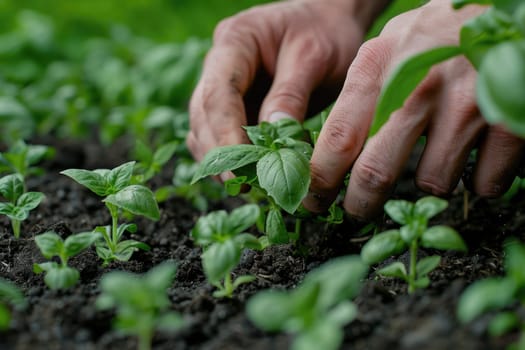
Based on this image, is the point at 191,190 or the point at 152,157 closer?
the point at 152,157

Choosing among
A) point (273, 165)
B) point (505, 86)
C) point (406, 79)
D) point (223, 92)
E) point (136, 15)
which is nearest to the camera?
point (505, 86)

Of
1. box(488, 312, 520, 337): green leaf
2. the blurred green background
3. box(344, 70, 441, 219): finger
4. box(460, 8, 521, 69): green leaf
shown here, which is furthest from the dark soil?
the blurred green background

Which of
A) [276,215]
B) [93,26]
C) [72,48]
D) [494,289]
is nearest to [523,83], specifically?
[494,289]

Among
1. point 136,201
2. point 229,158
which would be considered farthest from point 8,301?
point 229,158

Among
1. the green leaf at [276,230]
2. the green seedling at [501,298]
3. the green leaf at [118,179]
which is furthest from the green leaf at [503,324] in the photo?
the green leaf at [118,179]

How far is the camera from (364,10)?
2746 millimetres

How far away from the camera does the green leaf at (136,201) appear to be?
161 cm

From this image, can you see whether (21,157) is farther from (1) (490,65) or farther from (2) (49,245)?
(1) (490,65)

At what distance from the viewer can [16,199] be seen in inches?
74.2

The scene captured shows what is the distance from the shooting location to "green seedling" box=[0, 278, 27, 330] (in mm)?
1239

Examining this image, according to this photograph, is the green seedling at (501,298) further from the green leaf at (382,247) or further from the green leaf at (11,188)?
the green leaf at (11,188)

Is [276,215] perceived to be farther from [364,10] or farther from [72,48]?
[72,48]

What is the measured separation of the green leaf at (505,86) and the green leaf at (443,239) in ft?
1.07

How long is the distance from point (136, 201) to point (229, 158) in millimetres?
264
